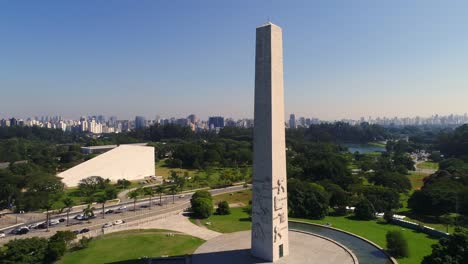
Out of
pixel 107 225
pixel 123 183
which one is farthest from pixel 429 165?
pixel 107 225

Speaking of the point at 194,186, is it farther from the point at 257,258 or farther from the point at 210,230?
the point at 257,258

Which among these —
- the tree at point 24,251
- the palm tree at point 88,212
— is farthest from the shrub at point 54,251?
the palm tree at point 88,212

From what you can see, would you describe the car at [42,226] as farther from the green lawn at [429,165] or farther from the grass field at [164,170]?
the green lawn at [429,165]

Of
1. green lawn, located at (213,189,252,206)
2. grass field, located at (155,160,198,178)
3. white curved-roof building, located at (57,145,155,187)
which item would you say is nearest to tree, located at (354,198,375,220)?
green lawn, located at (213,189,252,206)

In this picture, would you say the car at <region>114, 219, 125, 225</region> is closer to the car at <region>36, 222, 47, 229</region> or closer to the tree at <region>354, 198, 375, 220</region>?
the car at <region>36, 222, 47, 229</region>

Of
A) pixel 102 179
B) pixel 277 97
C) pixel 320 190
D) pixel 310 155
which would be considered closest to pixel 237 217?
pixel 320 190

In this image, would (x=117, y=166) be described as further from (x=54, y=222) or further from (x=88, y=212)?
(x=88, y=212)
